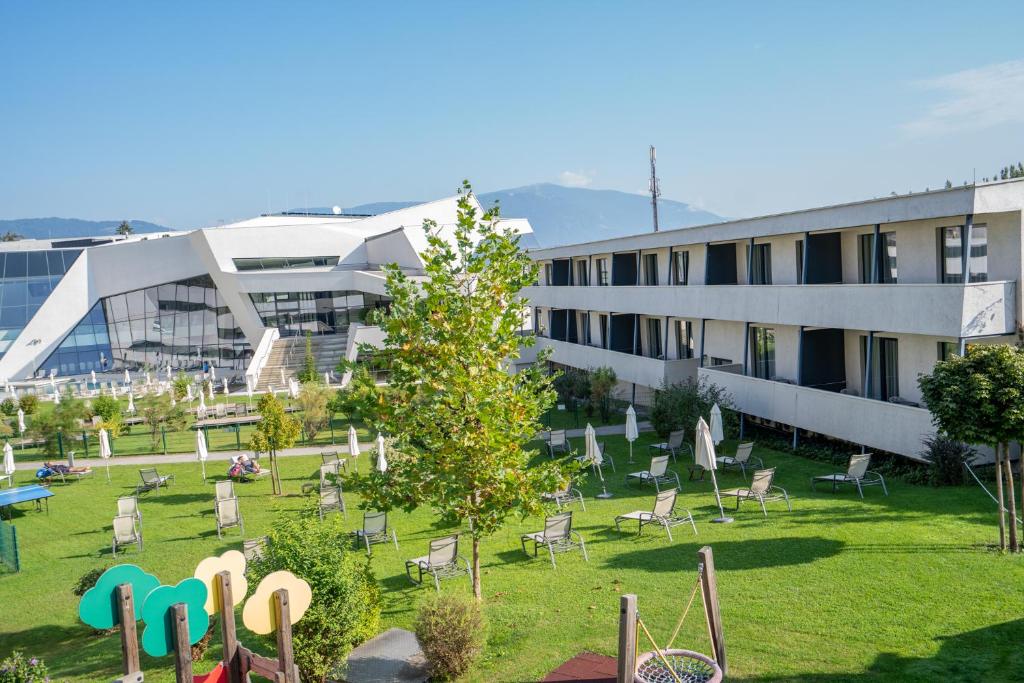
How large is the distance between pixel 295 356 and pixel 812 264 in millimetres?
40009

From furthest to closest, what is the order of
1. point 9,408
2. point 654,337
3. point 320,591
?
point 9,408
point 654,337
point 320,591

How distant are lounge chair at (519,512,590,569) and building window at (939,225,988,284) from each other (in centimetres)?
1045

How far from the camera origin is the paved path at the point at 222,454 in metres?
28.0

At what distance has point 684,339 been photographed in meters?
30.4

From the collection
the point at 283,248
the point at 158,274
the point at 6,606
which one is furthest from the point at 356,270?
the point at 6,606

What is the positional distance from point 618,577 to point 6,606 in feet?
33.9

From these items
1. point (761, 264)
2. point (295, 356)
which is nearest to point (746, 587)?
point (761, 264)

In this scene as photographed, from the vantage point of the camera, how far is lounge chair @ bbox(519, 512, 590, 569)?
13953mm

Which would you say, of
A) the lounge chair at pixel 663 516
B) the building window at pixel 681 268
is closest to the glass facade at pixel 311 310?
the building window at pixel 681 268

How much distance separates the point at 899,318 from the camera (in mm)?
18625

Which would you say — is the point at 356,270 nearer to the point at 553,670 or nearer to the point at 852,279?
the point at 852,279

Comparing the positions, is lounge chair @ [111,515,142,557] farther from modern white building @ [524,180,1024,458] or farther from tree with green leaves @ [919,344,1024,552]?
tree with green leaves @ [919,344,1024,552]

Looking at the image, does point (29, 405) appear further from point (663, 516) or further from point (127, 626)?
point (127, 626)

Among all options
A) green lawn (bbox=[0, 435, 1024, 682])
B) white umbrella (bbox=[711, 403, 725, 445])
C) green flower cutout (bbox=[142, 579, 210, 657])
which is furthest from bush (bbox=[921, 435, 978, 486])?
green flower cutout (bbox=[142, 579, 210, 657])
